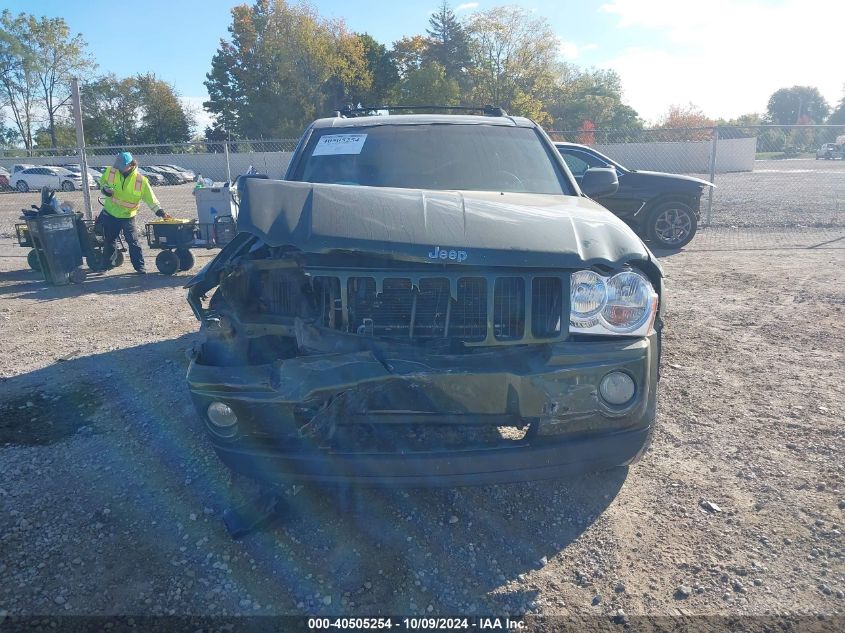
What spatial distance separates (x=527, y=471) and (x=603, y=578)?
1.81 feet

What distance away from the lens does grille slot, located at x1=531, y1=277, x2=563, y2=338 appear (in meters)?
2.67

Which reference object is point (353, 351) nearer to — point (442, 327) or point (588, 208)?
point (442, 327)

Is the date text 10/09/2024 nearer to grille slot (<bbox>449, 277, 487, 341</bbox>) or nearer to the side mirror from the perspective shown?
grille slot (<bbox>449, 277, 487, 341</bbox>)

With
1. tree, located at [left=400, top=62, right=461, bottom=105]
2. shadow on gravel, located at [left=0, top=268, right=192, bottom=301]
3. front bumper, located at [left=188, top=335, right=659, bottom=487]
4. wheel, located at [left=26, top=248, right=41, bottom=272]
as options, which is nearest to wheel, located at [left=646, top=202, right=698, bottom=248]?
shadow on gravel, located at [left=0, top=268, right=192, bottom=301]

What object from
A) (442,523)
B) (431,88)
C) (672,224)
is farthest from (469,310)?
(431,88)

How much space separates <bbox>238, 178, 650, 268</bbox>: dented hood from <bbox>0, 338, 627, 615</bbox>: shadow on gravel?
1146mm

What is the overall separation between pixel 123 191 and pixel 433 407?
771cm

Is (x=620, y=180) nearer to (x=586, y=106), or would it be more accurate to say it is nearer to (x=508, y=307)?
(x=508, y=307)

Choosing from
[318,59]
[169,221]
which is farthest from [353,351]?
[318,59]

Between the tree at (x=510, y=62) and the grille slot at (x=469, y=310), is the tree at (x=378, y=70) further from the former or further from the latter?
the grille slot at (x=469, y=310)

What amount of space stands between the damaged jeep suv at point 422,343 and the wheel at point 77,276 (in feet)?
20.9

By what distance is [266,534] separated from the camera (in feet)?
9.45

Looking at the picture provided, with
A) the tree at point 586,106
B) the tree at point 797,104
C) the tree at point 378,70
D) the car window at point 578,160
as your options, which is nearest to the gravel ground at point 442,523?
the car window at point 578,160

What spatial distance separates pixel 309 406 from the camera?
8.27 feet
